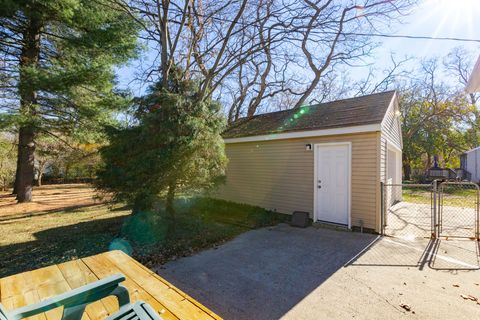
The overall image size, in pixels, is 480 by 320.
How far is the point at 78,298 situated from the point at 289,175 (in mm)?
6648

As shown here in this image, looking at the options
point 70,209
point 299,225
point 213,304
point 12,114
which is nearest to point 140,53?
point 12,114

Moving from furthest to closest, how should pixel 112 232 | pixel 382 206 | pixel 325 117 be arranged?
pixel 325 117 < pixel 112 232 < pixel 382 206

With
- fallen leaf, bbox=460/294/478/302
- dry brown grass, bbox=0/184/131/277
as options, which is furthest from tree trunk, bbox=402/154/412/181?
dry brown grass, bbox=0/184/131/277

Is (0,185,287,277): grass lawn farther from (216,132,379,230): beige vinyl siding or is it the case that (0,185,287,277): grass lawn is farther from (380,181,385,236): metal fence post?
(380,181,385,236): metal fence post

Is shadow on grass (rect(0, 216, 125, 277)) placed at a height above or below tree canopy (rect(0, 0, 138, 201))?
below

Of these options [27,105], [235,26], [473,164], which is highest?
[235,26]

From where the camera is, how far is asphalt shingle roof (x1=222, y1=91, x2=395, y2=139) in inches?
248

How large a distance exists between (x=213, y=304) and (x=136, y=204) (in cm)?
348

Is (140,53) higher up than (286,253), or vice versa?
(140,53)

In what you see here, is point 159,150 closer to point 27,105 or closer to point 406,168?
point 27,105

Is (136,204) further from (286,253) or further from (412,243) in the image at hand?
(412,243)

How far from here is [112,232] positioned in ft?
19.7

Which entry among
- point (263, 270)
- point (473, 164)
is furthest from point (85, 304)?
point (473, 164)

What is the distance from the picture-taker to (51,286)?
200cm
